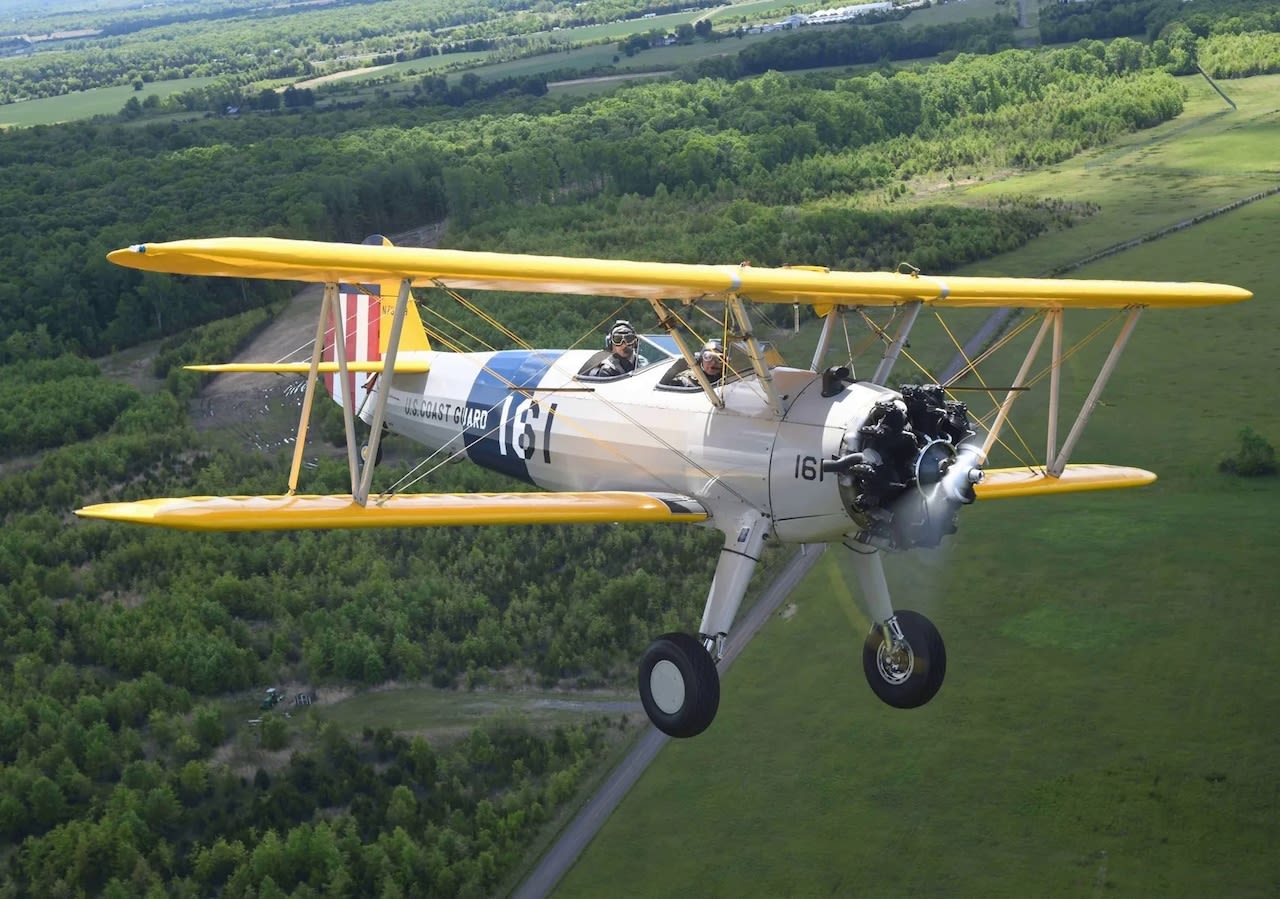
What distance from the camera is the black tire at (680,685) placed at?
2078 centimetres

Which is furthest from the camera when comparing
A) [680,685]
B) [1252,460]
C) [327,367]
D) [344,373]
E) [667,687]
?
[1252,460]

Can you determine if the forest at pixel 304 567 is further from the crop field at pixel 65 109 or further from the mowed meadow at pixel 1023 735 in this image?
the crop field at pixel 65 109

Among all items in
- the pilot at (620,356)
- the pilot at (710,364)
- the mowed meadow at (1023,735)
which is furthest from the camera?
the mowed meadow at (1023,735)

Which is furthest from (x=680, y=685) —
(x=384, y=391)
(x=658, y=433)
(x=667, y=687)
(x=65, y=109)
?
(x=65, y=109)

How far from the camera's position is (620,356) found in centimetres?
2469

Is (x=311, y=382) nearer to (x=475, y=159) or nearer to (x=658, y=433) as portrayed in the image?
(x=658, y=433)

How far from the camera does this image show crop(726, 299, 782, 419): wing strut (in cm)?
2077

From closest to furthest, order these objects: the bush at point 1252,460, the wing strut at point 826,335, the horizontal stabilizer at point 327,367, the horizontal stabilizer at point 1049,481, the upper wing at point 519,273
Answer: the upper wing at point 519,273, the wing strut at point 826,335, the horizontal stabilizer at point 1049,481, the horizontal stabilizer at point 327,367, the bush at point 1252,460

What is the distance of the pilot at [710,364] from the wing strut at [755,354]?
1.19m

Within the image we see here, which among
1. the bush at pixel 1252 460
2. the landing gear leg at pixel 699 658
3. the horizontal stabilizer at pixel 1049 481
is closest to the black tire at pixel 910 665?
the horizontal stabilizer at pixel 1049 481

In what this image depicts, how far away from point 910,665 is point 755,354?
5.08m

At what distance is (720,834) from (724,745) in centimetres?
296

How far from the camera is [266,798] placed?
31.7 m

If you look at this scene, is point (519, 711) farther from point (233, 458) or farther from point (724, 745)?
point (233, 458)
